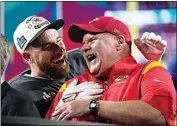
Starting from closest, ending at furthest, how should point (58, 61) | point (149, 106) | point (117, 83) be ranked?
1. point (149, 106)
2. point (117, 83)
3. point (58, 61)

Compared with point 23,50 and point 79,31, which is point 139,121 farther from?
point 23,50

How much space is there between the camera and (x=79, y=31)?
223 centimetres

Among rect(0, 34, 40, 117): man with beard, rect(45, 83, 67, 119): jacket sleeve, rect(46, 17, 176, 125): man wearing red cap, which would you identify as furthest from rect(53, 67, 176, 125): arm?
rect(0, 34, 40, 117): man with beard

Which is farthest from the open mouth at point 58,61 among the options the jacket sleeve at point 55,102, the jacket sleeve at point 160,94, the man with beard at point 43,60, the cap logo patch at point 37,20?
the jacket sleeve at point 160,94

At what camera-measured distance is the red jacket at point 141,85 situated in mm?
1999

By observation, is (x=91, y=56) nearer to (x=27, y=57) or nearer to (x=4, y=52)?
(x=27, y=57)

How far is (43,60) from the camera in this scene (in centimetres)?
229

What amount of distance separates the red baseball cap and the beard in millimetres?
129

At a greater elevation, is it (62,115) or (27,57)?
(27,57)

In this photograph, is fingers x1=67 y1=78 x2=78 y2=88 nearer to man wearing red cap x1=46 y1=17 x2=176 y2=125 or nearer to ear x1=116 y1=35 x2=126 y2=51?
man wearing red cap x1=46 y1=17 x2=176 y2=125

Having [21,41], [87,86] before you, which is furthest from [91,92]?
[21,41]

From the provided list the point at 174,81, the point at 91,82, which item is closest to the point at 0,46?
the point at 91,82

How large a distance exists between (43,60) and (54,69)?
3.1 inches

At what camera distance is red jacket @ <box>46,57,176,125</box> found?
200 centimetres
